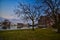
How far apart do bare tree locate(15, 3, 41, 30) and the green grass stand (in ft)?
0.70

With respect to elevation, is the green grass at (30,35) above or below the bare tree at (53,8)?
below

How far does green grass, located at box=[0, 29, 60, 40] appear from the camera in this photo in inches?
69.3

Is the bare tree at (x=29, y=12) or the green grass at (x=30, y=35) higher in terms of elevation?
the bare tree at (x=29, y=12)

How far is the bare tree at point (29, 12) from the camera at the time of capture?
5.89 ft

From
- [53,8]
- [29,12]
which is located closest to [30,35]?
[29,12]

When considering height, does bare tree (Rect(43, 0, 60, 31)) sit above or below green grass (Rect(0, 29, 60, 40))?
above

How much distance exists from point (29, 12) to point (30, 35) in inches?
15.9

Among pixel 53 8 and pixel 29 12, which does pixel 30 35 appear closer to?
pixel 29 12

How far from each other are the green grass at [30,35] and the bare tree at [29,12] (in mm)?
214

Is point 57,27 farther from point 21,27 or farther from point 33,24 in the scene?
point 21,27

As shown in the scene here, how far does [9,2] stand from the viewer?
1852 mm

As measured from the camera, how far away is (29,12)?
1.80 metres

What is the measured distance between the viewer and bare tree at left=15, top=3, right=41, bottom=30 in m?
1.79

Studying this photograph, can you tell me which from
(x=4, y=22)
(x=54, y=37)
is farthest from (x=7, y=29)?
(x=54, y=37)
